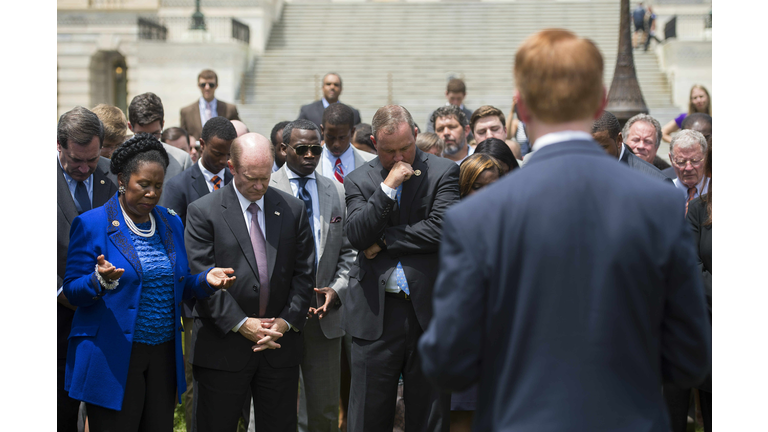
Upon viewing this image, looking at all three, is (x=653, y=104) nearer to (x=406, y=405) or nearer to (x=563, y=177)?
(x=406, y=405)

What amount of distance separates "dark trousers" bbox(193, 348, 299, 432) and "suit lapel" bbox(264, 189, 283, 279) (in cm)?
61

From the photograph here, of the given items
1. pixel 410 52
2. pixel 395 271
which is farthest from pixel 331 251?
pixel 410 52

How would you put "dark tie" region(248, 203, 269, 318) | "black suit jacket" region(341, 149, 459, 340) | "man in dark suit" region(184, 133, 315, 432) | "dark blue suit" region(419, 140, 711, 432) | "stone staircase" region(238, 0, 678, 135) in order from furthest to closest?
"stone staircase" region(238, 0, 678, 135) < "dark tie" region(248, 203, 269, 318) < "man in dark suit" region(184, 133, 315, 432) < "black suit jacket" region(341, 149, 459, 340) < "dark blue suit" region(419, 140, 711, 432)

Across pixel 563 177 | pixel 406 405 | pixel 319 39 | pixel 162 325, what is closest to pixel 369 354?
pixel 406 405

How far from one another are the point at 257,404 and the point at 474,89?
18.6m

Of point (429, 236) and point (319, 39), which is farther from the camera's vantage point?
point (319, 39)

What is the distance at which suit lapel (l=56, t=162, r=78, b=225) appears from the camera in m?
4.66

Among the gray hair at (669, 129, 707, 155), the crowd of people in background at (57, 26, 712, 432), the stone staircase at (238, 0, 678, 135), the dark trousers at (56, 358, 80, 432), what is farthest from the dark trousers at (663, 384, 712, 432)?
the stone staircase at (238, 0, 678, 135)

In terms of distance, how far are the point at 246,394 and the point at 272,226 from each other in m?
1.10

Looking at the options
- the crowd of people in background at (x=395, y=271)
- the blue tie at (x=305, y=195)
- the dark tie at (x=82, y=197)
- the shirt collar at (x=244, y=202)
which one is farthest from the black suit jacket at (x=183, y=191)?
the shirt collar at (x=244, y=202)

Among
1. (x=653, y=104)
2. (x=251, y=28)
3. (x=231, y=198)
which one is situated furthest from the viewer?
(x=251, y=28)

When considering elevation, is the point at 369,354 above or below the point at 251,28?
below

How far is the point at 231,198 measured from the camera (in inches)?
180

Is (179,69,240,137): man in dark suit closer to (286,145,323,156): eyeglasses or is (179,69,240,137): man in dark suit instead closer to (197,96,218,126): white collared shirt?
(197,96,218,126): white collared shirt
